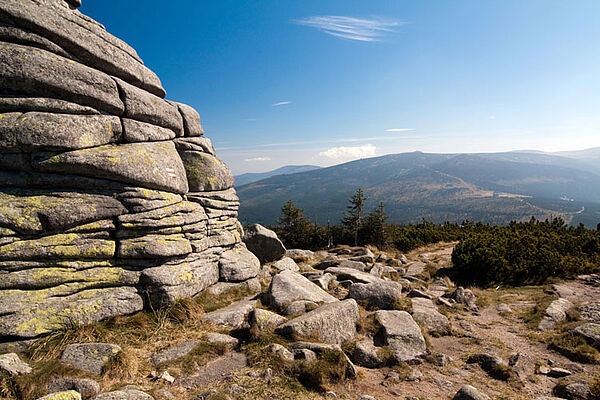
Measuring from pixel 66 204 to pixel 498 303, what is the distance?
23.6 meters

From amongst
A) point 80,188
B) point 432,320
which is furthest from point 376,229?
point 80,188

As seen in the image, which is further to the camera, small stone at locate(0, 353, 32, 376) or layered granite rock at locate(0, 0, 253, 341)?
layered granite rock at locate(0, 0, 253, 341)

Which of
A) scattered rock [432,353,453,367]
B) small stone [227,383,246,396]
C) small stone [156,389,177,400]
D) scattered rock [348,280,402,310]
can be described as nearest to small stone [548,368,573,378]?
scattered rock [432,353,453,367]

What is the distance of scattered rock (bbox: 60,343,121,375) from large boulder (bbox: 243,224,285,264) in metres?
12.9

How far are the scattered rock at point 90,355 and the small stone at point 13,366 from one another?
79 centimetres

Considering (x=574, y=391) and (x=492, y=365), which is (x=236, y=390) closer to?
(x=492, y=365)

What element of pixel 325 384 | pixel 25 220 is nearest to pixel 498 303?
pixel 325 384

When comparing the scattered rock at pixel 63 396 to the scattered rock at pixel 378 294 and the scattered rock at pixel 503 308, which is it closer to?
the scattered rock at pixel 378 294

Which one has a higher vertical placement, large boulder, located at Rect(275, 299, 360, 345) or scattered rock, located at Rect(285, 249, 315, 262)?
large boulder, located at Rect(275, 299, 360, 345)

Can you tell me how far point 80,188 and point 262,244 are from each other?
41.8 feet

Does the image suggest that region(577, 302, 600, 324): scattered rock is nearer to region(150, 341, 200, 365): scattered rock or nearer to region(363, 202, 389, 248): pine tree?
region(150, 341, 200, 365): scattered rock

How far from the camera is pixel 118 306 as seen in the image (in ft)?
35.9

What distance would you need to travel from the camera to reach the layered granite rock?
992 centimetres

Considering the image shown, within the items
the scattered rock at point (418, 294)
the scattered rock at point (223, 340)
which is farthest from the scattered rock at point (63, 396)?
the scattered rock at point (418, 294)
